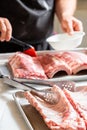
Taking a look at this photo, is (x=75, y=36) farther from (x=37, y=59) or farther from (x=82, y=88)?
(x=82, y=88)

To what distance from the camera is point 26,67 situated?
2.94 feet

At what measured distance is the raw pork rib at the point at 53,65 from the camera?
0.90 meters

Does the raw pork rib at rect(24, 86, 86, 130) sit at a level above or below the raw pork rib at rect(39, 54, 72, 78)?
below

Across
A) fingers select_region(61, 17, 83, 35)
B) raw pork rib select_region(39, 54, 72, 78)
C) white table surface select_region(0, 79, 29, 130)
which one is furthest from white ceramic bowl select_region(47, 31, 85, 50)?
white table surface select_region(0, 79, 29, 130)

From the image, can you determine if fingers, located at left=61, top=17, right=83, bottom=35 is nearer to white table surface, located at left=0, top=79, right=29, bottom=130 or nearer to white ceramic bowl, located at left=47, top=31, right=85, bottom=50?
white ceramic bowl, located at left=47, top=31, right=85, bottom=50

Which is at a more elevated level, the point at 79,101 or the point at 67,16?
the point at 67,16

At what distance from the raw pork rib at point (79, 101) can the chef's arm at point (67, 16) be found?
0.42 meters

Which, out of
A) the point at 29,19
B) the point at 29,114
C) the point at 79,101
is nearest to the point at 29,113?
the point at 29,114

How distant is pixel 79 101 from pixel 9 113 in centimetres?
17

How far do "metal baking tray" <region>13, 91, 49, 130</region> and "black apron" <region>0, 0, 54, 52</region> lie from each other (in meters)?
0.54

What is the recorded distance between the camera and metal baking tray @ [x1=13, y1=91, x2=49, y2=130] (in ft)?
2.08

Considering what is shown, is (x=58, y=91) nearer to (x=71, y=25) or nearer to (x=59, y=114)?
(x=59, y=114)

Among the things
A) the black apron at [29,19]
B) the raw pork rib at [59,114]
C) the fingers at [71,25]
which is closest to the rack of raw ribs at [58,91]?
the raw pork rib at [59,114]

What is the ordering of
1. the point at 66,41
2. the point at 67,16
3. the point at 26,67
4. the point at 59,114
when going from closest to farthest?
1. the point at 59,114
2. the point at 26,67
3. the point at 66,41
4. the point at 67,16
